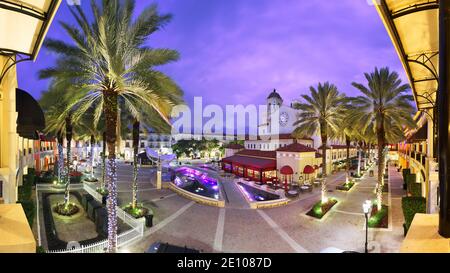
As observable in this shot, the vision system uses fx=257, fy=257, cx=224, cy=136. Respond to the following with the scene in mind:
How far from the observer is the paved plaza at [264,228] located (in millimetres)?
13391

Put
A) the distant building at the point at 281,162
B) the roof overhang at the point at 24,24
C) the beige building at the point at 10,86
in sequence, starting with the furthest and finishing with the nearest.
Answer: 1. the distant building at the point at 281,162
2. the roof overhang at the point at 24,24
3. the beige building at the point at 10,86

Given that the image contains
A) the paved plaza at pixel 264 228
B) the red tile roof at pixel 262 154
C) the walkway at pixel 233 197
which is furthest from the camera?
the red tile roof at pixel 262 154

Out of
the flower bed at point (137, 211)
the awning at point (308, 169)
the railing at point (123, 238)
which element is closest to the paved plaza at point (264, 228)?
the railing at point (123, 238)

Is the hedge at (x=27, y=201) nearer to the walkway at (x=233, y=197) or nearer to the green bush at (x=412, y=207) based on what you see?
the walkway at (x=233, y=197)

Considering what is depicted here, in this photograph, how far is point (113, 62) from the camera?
33.2 ft

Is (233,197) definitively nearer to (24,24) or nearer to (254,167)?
(254,167)

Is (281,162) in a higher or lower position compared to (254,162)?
higher

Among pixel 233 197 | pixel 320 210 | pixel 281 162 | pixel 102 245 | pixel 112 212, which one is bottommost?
pixel 233 197

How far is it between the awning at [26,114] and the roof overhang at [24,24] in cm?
341

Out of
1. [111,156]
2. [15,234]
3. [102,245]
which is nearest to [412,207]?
[111,156]

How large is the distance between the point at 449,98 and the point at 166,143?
9480 centimetres

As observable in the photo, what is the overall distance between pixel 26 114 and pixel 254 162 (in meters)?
28.9
